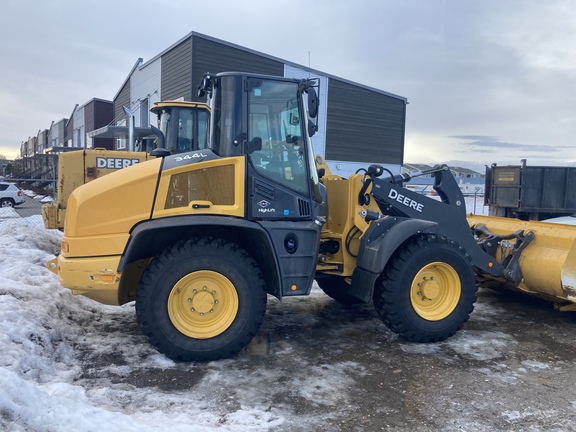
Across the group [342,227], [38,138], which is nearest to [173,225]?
[342,227]

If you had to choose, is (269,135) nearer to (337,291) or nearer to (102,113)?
(337,291)

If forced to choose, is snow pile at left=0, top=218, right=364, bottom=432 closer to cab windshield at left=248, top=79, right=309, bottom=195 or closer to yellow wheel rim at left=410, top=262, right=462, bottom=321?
yellow wheel rim at left=410, top=262, right=462, bottom=321

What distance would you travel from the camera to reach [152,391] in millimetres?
3975

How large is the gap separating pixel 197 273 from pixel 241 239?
59 cm

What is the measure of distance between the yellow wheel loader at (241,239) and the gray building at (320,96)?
15652 millimetres

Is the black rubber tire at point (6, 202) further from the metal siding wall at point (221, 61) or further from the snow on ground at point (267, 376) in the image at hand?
the snow on ground at point (267, 376)

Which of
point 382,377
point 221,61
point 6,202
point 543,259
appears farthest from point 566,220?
point 6,202

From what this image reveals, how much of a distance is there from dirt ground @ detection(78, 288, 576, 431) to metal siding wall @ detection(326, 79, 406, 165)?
20.5 meters

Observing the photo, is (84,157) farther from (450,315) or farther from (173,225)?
(450,315)

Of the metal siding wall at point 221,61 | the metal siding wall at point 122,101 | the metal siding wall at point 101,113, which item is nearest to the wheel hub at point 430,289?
the metal siding wall at point 221,61

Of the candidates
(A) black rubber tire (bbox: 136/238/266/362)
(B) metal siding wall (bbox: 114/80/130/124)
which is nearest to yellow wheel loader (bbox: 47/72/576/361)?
(A) black rubber tire (bbox: 136/238/266/362)

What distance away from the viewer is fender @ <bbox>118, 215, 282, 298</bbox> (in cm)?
439

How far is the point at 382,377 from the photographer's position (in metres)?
4.38

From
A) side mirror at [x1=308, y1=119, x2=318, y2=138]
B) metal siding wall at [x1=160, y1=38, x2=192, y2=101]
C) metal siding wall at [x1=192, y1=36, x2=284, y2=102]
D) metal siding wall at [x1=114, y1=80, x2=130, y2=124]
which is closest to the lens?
side mirror at [x1=308, y1=119, x2=318, y2=138]
